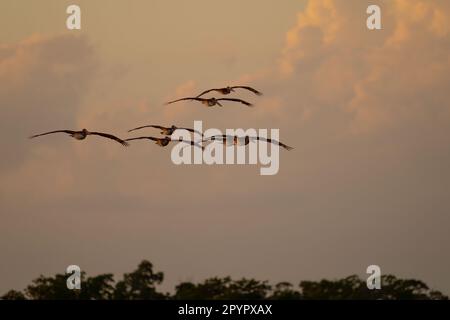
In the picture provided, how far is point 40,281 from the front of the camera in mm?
116438

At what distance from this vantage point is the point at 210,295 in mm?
113500

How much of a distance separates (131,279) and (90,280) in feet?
13.3
